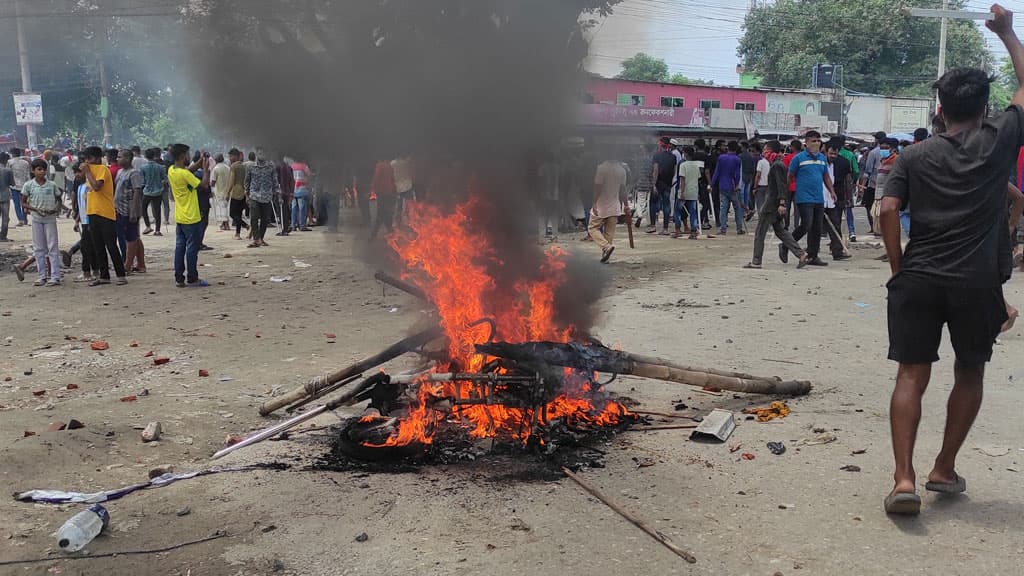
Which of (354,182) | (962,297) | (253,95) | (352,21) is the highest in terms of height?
(352,21)

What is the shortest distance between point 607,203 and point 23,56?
1798 cm

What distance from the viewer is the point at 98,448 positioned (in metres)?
4.57

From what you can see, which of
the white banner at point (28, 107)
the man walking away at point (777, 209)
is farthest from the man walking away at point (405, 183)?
the white banner at point (28, 107)

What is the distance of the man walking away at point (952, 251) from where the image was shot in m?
3.33

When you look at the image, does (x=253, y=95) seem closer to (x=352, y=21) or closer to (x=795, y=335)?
(x=352, y=21)

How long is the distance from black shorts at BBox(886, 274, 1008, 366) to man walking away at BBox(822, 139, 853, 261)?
9.15m

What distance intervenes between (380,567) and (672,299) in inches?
261

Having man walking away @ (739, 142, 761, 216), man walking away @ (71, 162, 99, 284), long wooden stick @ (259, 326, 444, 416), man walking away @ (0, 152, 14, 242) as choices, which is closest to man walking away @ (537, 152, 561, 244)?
long wooden stick @ (259, 326, 444, 416)

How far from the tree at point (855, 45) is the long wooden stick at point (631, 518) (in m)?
48.5

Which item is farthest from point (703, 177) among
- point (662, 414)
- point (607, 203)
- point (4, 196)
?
point (4, 196)

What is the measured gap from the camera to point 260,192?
14797mm

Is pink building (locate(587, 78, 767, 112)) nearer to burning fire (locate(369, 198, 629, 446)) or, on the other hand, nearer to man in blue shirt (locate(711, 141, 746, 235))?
man in blue shirt (locate(711, 141, 746, 235))

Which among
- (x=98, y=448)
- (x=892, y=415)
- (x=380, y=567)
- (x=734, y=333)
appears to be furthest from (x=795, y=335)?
(x=98, y=448)

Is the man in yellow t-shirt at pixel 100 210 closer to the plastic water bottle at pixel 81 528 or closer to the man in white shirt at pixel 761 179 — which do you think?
the plastic water bottle at pixel 81 528
